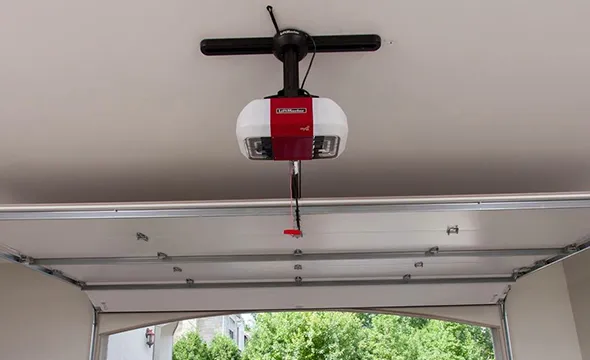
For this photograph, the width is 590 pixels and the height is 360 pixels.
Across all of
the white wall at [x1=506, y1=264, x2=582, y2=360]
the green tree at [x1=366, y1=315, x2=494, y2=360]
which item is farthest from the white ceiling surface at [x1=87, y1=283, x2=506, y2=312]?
the green tree at [x1=366, y1=315, x2=494, y2=360]

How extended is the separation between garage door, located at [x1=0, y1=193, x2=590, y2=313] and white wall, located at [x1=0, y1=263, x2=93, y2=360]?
392mm

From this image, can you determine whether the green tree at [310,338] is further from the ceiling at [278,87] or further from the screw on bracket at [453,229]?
the ceiling at [278,87]

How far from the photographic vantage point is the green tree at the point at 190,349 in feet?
41.2

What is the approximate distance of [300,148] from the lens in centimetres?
171

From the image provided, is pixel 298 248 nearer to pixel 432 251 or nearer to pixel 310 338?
pixel 432 251

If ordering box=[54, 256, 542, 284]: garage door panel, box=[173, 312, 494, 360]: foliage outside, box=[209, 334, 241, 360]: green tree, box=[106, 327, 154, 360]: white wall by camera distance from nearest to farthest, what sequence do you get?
box=[54, 256, 542, 284]: garage door panel, box=[106, 327, 154, 360]: white wall, box=[173, 312, 494, 360]: foliage outside, box=[209, 334, 241, 360]: green tree

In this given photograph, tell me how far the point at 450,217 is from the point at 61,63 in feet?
7.77

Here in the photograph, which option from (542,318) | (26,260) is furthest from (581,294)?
(26,260)

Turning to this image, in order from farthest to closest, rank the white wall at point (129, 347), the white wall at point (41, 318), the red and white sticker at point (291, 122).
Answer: the white wall at point (129, 347)
the white wall at point (41, 318)
the red and white sticker at point (291, 122)

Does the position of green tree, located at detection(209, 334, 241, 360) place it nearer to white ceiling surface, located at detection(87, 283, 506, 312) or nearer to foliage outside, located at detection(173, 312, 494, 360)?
A: foliage outside, located at detection(173, 312, 494, 360)

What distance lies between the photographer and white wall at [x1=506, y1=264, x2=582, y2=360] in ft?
16.0

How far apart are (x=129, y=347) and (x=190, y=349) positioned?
267 inches

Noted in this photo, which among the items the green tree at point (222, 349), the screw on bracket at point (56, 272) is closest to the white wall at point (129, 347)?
the screw on bracket at point (56, 272)

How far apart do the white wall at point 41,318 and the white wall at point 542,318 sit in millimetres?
4245
